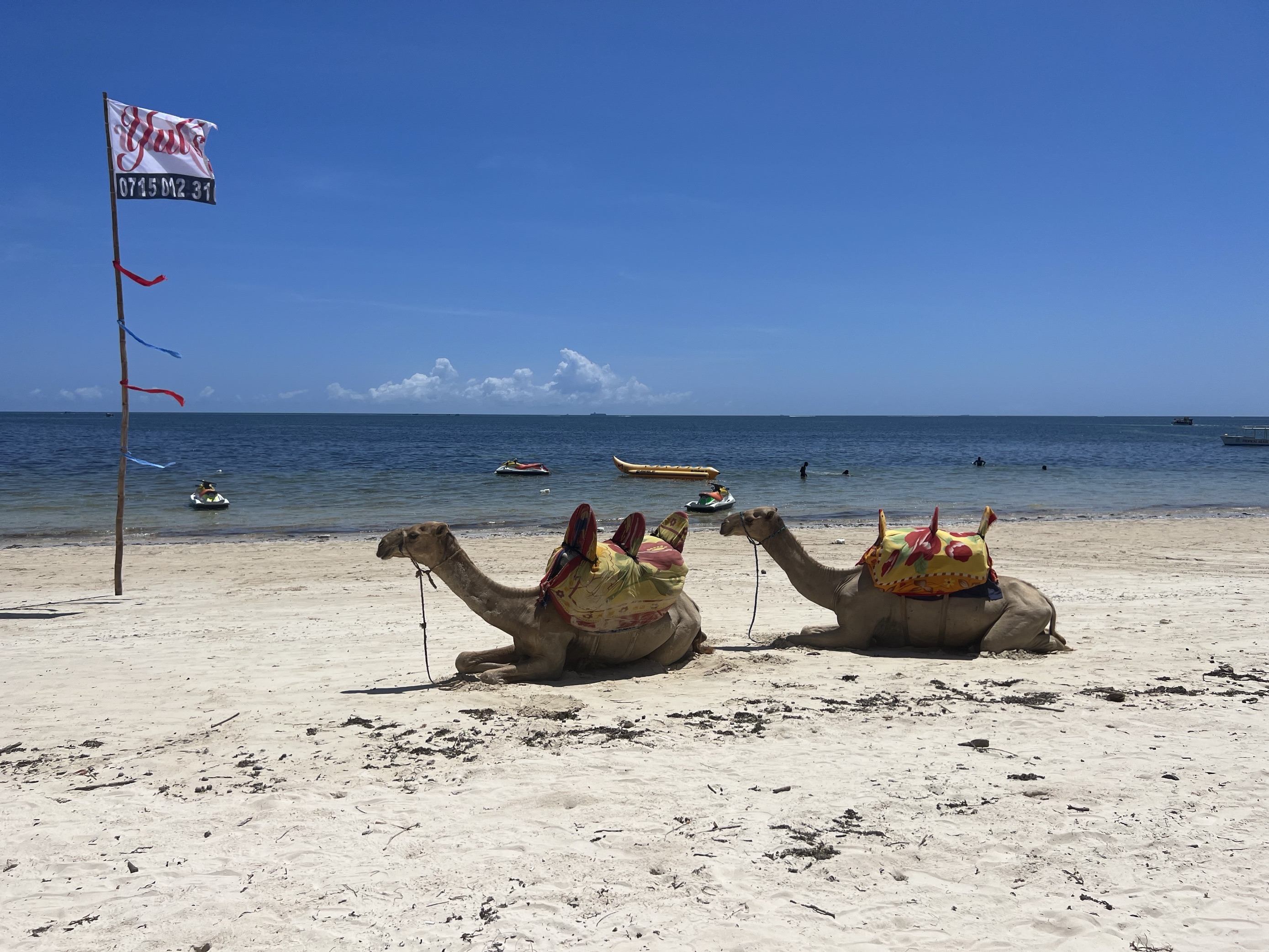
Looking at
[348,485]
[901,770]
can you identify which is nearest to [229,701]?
[901,770]

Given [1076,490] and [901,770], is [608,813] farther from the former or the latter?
[1076,490]

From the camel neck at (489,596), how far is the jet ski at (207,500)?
78.8 ft

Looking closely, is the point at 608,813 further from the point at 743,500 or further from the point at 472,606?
the point at 743,500

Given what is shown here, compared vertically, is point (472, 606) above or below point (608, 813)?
above

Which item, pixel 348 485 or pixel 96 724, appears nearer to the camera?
pixel 96 724

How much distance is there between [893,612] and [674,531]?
2537mm

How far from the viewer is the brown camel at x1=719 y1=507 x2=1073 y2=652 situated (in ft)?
28.5

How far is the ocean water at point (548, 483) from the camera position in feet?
89.5

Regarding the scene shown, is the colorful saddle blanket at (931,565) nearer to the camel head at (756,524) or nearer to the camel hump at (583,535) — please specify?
the camel head at (756,524)

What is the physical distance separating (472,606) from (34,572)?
1324 centimetres

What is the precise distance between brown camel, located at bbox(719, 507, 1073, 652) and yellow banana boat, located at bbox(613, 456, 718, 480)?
115ft

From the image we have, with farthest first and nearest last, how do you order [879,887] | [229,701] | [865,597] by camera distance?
1. [865,597]
2. [229,701]
3. [879,887]

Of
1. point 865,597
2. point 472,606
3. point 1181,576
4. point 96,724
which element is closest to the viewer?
point 96,724

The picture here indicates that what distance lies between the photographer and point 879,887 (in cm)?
398
